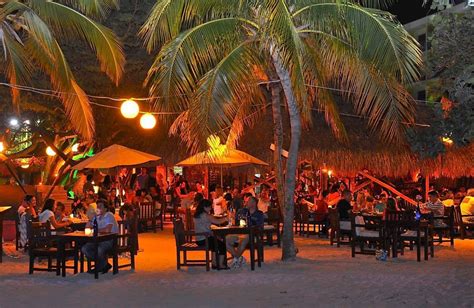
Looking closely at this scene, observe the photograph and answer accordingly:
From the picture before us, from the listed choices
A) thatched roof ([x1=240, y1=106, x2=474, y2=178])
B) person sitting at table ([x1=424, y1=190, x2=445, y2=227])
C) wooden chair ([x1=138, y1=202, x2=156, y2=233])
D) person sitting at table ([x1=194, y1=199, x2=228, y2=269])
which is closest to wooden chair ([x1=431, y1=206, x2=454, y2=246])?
person sitting at table ([x1=424, y1=190, x2=445, y2=227])

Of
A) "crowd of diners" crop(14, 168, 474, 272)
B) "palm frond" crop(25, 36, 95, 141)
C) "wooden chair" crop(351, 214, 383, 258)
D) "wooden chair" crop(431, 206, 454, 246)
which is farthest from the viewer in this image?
"wooden chair" crop(431, 206, 454, 246)

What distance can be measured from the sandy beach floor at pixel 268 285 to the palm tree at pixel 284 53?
1668 mm

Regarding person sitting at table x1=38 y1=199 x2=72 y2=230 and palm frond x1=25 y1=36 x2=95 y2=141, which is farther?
person sitting at table x1=38 y1=199 x2=72 y2=230

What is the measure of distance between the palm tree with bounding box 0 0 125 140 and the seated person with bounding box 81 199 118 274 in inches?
90.3

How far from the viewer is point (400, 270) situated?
11672 millimetres

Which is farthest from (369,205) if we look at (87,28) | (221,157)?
(87,28)

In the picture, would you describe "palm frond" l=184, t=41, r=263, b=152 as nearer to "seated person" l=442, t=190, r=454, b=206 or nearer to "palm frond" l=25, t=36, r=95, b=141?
"palm frond" l=25, t=36, r=95, b=141

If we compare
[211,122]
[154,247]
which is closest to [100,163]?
[154,247]

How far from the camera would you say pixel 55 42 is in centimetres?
1212

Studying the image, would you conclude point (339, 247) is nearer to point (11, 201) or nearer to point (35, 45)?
point (35, 45)

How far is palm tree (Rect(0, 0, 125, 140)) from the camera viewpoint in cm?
1177

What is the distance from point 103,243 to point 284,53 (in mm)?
4274

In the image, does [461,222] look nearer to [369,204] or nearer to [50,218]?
[369,204]

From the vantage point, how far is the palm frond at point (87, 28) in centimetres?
1234
